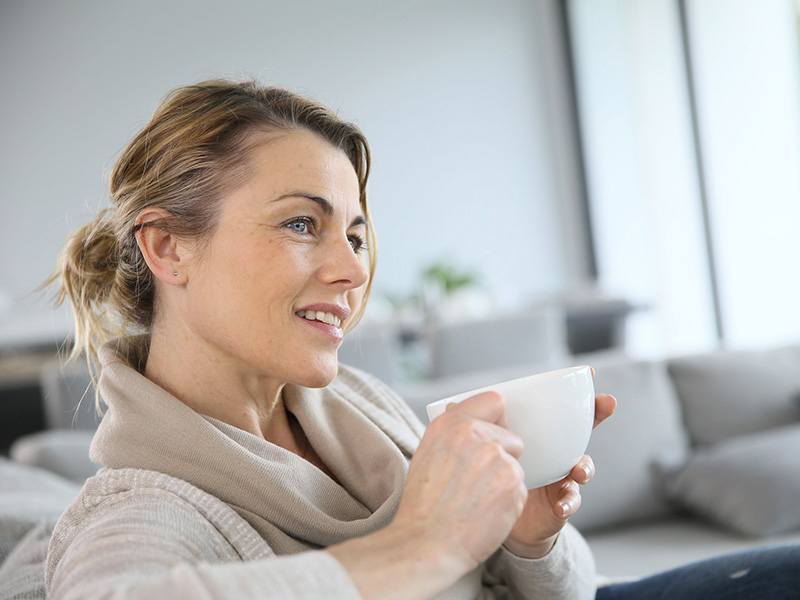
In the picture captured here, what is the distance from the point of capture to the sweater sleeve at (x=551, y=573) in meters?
0.93

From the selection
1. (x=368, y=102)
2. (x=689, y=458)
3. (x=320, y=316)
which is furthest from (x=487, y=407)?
(x=368, y=102)

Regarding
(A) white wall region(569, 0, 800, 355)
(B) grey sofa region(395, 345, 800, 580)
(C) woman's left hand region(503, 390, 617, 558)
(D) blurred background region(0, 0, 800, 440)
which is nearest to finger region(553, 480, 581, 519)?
(C) woman's left hand region(503, 390, 617, 558)

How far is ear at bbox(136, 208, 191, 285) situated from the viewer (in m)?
0.90

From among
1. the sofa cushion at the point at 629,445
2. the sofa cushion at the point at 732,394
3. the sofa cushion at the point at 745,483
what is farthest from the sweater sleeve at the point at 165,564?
the sofa cushion at the point at 732,394

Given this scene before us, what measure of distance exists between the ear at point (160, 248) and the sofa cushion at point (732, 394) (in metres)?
1.47

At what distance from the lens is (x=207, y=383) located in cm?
92

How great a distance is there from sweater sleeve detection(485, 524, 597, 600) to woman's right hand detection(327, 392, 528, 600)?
382 mm

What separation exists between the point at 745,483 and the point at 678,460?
0.17 m

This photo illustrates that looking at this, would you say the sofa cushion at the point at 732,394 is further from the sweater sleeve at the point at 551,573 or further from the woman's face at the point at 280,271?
the woman's face at the point at 280,271

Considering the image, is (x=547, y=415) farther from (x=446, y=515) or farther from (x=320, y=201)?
(x=320, y=201)

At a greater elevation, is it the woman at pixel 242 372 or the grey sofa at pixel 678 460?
the woman at pixel 242 372

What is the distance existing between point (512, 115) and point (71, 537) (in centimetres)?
638

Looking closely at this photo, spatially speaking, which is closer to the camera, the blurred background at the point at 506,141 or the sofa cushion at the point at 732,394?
the sofa cushion at the point at 732,394

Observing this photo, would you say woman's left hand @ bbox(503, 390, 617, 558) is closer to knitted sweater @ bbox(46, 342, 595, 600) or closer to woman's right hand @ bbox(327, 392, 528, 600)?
knitted sweater @ bbox(46, 342, 595, 600)
